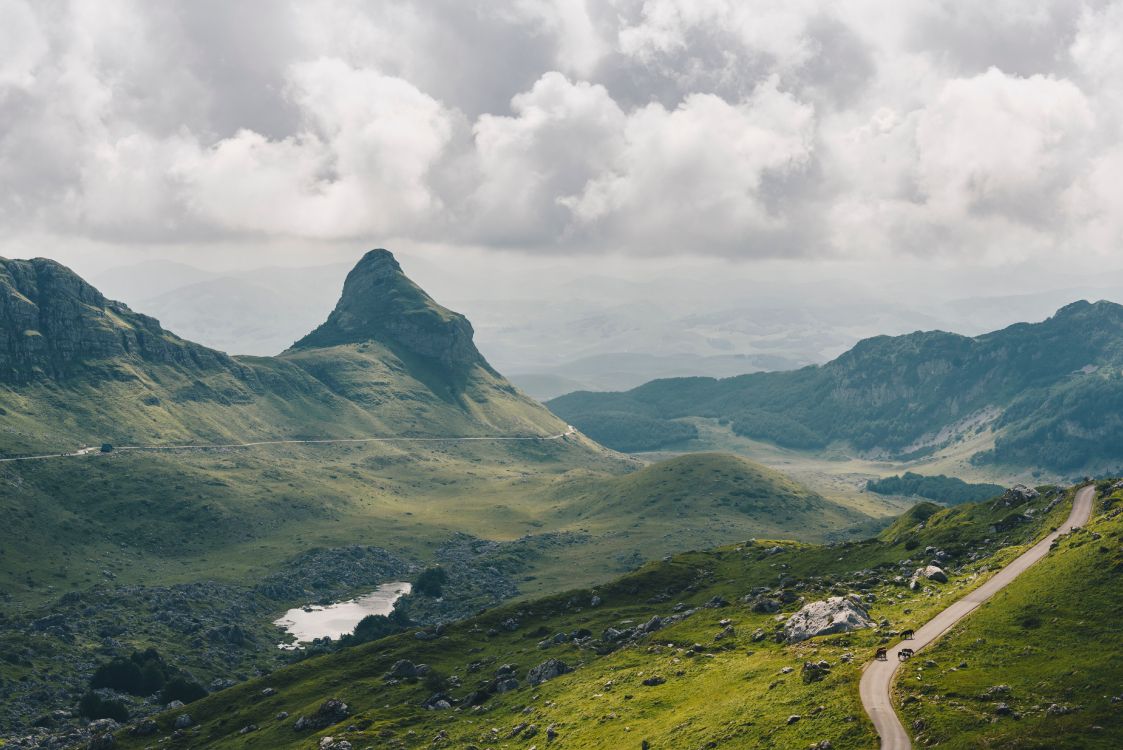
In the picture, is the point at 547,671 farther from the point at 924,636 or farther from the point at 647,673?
the point at 924,636

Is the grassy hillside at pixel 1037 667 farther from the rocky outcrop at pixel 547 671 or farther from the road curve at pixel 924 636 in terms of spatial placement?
the rocky outcrop at pixel 547 671

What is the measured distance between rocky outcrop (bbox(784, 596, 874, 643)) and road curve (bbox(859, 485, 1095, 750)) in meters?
9.91

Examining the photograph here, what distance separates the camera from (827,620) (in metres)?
126

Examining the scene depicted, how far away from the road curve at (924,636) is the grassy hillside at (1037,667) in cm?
177

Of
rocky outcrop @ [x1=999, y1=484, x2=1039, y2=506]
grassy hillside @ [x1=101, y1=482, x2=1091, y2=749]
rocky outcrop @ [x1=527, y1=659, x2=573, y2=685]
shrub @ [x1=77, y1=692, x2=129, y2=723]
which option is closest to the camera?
grassy hillside @ [x1=101, y1=482, x2=1091, y2=749]

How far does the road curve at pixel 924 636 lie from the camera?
86.8m

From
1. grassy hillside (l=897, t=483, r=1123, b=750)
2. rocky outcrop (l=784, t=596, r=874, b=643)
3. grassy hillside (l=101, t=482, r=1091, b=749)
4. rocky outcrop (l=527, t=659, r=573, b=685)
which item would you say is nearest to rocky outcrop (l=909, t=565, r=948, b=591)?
grassy hillside (l=101, t=482, r=1091, b=749)

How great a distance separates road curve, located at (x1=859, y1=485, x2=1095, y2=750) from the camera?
86.8 metres

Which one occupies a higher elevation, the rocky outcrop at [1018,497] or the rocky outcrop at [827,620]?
the rocky outcrop at [1018,497]

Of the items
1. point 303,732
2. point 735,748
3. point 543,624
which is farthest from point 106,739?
→ point 735,748

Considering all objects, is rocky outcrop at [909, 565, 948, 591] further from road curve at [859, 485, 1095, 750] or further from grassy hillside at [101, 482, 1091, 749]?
road curve at [859, 485, 1095, 750]

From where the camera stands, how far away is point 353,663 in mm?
178375

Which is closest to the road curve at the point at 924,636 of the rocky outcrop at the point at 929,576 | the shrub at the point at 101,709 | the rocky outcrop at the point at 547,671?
the rocky outcrop at the point at 929,576

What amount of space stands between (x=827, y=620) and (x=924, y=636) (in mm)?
16592
